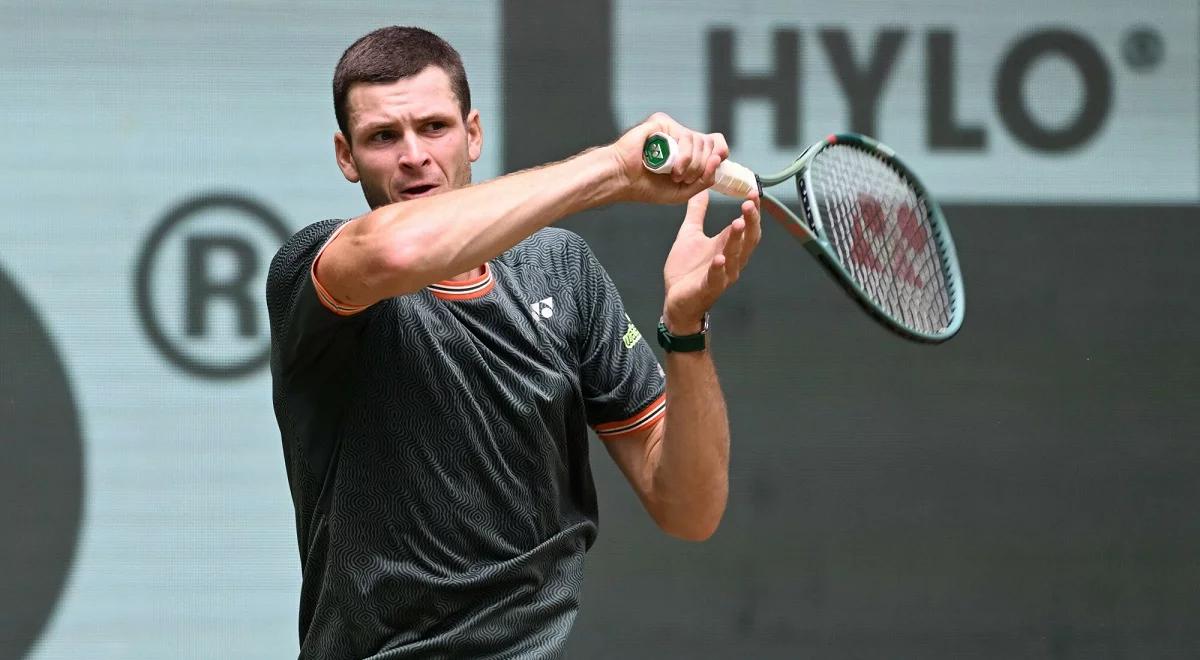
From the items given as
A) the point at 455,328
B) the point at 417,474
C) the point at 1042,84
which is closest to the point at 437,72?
the point at 455,328

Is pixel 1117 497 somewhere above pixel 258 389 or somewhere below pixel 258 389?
below

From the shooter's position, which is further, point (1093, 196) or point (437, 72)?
point (1093, 196)

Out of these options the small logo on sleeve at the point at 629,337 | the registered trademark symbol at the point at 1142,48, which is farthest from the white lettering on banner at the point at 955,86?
the small logo on sleeve at the point at 629,337

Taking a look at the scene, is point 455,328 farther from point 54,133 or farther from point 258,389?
point 54,133

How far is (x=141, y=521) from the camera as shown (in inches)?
126

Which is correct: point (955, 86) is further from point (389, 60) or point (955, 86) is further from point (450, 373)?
point (450, 373)

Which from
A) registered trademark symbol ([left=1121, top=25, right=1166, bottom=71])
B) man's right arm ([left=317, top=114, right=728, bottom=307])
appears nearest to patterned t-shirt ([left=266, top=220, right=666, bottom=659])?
man's right arm ([left=317, top=114, right=728, bottom=307])

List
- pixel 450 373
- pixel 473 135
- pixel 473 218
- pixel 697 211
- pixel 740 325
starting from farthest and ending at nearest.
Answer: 1. pixel 740 325
2. pixel 473 135
3. pixel 697 211
4. pixel 450 373
5. pixel 473 218

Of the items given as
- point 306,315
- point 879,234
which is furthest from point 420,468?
point 879,234

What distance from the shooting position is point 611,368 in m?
2.22

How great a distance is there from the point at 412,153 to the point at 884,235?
2.82 ft

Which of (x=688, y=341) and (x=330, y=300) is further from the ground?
(x=330, y=300)

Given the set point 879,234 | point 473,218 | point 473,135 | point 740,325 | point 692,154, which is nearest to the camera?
point 473,218

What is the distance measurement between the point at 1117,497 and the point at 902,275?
1.23m
